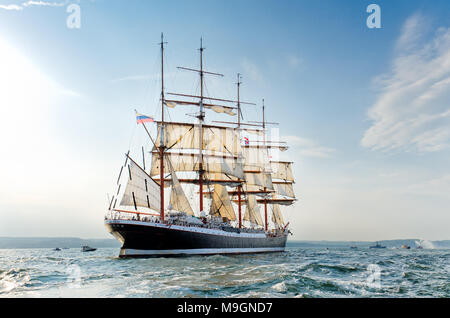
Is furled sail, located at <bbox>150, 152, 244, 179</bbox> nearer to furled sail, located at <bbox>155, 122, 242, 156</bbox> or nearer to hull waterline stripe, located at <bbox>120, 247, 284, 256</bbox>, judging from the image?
furled sail, located at <bbox>155, 122, 242, 156</bbox>

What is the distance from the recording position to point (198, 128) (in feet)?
237

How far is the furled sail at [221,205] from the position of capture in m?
69.1

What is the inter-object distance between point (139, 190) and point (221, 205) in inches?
939

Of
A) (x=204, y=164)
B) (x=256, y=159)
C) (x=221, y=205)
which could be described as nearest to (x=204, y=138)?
(x=204, y=164)

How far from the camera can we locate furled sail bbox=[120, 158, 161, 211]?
48.1 meters

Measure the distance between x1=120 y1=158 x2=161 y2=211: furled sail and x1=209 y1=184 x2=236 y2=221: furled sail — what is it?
18.1 meters

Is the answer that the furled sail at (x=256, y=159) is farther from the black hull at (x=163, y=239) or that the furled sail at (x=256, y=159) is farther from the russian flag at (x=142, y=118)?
the russian flag at (x=142, y=118)

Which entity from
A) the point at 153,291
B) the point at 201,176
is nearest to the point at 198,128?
the point at 201,176

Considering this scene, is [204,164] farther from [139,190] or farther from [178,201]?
[139,190]

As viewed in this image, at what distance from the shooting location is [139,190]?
4956cm

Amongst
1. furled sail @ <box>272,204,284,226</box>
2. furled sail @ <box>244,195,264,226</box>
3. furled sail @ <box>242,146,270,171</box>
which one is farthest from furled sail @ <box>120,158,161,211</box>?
furled sail @ <box>272,204,284,226</box>
